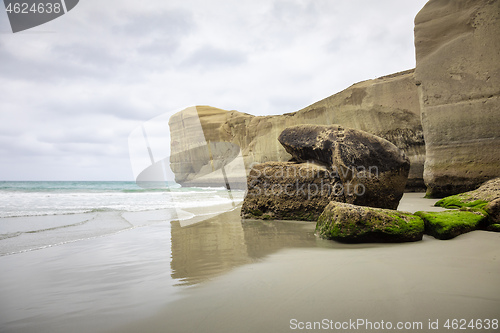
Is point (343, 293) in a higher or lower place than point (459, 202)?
higher

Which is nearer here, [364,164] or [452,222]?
[452,222]

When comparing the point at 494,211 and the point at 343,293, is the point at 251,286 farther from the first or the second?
the point at 494,211

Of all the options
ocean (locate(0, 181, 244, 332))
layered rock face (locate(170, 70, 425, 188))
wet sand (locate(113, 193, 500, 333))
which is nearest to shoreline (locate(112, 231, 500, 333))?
wet sand (locate(113, 193, 500, 333))

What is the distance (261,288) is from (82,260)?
189 cm

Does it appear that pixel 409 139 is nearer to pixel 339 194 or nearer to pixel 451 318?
pixel 339 194

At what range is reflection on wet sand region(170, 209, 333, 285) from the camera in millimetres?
2355

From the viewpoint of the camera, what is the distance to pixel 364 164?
14.4 feet

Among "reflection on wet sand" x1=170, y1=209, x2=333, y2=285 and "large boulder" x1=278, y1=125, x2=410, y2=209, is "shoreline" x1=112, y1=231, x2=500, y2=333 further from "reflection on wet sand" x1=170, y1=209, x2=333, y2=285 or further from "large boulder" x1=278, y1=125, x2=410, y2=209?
"large boulder" x1=278, y1=125, x2=410, y2=209

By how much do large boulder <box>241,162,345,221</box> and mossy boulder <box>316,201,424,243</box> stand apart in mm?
1368

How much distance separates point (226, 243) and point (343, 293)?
1.83m

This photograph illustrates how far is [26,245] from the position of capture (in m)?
3.54

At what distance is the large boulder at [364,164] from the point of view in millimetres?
4340

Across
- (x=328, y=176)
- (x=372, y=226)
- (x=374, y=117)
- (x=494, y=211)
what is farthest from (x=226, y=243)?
(x=374, y=117)

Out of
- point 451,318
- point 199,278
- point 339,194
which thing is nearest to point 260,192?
point 339,194
